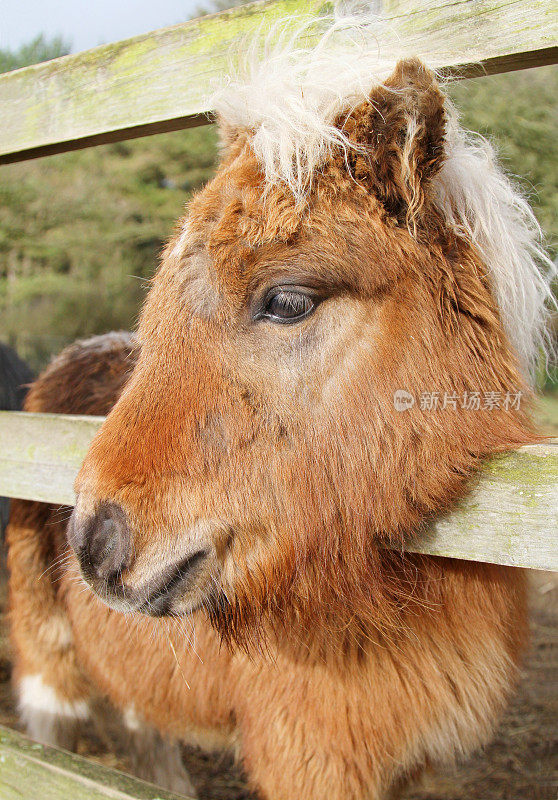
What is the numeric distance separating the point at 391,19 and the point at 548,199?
4.45m

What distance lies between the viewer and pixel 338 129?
138 centimetres

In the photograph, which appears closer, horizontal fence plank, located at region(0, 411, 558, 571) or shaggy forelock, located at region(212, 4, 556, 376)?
horizontal fence plank, located at region(0, 411, 558, 571)

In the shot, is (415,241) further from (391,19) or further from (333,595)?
(333,595)

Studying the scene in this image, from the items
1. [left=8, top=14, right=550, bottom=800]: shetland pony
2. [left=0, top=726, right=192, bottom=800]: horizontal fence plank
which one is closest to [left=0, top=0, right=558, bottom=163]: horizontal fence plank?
[left=8, top=14, right=550, bottom=800]: shetland pony

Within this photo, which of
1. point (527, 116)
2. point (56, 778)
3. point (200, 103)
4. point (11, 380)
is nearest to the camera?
point (200, 103)

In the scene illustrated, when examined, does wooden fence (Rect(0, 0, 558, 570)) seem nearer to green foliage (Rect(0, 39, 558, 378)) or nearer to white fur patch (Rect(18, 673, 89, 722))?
white fur patch (Rect(18, 673, 89, 722))

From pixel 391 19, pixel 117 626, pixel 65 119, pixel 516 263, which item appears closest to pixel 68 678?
pixel 117 626

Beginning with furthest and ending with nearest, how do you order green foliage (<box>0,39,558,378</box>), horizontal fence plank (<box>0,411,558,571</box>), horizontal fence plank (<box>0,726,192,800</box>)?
1. green foliage (<box>0,39,558,378</box>)
2. horizontal fence plank (<box>0,726,192,800</box>)
3. horizontal fence plank (<box>0,411,558,571</box>)

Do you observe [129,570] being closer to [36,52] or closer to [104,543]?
[104,543]

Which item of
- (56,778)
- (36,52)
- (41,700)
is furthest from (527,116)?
(56,778)

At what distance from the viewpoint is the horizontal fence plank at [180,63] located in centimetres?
124

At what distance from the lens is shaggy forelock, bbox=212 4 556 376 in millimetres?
1362

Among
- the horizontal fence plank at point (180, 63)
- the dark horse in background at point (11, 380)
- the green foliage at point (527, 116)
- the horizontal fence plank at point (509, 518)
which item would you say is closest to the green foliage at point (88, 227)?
the green foliage at point (527, 116)

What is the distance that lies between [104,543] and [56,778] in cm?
100
